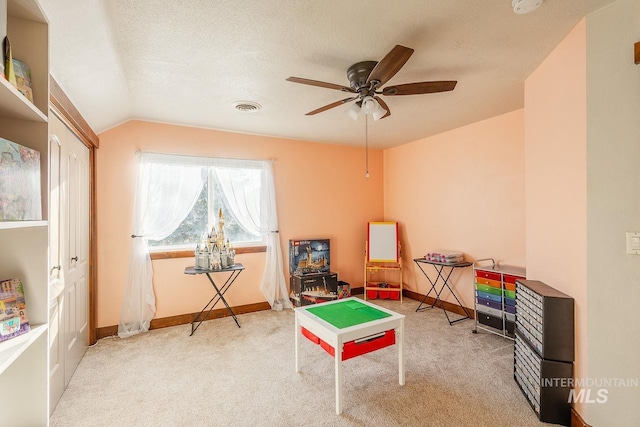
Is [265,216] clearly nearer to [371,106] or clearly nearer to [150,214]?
[150,214]

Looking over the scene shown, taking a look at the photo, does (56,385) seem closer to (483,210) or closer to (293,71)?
(293,71)

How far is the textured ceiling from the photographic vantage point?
63.4 inches

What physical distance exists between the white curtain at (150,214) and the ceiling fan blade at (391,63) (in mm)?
2676

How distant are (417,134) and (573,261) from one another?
9.05 feet

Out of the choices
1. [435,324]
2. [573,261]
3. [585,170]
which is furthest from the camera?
[435,324]

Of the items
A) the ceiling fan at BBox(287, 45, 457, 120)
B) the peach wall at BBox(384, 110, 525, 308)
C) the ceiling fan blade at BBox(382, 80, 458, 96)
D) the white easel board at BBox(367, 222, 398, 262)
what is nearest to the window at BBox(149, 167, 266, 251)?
the white easel board at BBox(367, 222, 398, 262)

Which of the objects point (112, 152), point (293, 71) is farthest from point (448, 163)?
point (112, 152)

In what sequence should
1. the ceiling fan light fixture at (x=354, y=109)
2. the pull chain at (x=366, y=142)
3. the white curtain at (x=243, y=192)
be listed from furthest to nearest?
the white curtain at (x=243, y=192) < the pull chain at (x=366, y=142) < the ceiling fan light fixture at (x=354, y=109)

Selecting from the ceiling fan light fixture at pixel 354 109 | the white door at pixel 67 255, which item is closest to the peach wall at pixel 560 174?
the ceiling fan light fixture at pixel 354 109

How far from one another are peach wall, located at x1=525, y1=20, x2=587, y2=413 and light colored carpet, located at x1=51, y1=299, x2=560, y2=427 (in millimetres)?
717

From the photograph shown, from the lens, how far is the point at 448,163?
411cm

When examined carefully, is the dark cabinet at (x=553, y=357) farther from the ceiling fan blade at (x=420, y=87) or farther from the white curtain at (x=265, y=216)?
the white curtain at (x=265, y=216)

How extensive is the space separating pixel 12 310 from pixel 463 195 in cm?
420

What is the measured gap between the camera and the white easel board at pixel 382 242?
470cm
